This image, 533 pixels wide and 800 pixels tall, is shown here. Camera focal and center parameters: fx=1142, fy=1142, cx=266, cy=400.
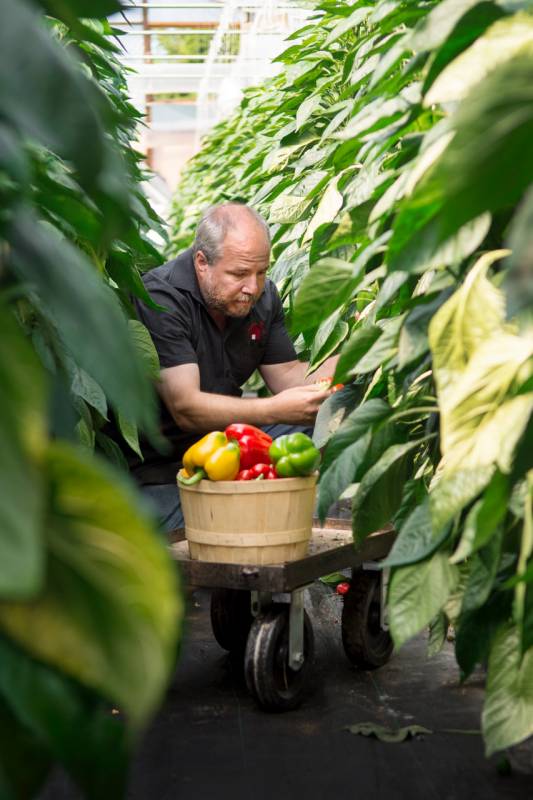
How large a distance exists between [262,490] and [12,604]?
1.88 meters

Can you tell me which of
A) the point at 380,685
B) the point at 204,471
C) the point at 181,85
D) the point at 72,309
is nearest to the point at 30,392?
the point at 72,309

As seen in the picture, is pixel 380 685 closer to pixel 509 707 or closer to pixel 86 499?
pixel 509 707

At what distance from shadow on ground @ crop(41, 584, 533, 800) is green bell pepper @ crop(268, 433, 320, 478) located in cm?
57

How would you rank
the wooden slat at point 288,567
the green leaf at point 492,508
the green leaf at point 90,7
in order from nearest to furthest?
the green leaf at point 90,7
the green leaf at point 492,508
the wooden slat at point 288,567

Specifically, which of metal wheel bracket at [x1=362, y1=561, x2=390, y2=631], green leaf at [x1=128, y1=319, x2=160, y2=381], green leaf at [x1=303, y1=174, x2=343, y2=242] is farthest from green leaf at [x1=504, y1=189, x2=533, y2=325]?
metal wheel bracket at [x1=362, y1=561, x2=390, y2=631]

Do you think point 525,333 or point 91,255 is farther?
point 91,255

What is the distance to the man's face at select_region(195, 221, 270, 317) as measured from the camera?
11.7ft

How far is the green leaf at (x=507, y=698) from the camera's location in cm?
129

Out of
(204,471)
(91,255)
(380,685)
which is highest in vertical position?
(91,255)

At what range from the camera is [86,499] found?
68cm

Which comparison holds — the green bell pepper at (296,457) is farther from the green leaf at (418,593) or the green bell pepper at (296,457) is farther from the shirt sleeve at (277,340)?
the shirt sleeve at (277,340)

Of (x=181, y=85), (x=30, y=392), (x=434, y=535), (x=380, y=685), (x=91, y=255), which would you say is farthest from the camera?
(x=181, y=85)

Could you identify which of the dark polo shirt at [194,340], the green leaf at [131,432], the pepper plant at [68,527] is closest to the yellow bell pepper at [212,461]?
the green leaf at [131,432]

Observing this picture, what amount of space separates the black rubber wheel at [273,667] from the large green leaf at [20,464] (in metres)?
2.05
